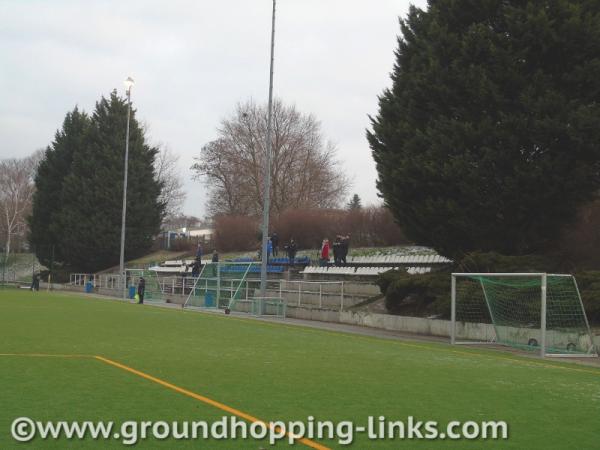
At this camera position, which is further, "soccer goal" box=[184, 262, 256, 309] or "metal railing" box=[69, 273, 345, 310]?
"soccer goal" box=[184, 262, 256, 309]

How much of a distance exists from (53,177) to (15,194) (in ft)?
123

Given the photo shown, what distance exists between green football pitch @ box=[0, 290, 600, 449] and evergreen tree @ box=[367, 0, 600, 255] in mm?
7560

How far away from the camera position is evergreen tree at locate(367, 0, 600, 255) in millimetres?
23391

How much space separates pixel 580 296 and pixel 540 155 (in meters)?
6.33

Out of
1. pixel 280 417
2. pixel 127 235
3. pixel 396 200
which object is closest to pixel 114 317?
pixel 396 200

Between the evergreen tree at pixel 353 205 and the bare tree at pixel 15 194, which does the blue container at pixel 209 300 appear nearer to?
the evergreen tree at pixel 353 205

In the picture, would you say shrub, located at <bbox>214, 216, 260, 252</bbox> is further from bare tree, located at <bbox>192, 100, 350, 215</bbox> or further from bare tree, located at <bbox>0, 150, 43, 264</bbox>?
bare tree, located at <bbox>0, 150, 43, 264</bbox>

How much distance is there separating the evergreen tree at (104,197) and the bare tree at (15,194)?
3623 centimetres

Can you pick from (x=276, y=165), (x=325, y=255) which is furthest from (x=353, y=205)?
(x=325, y=255)

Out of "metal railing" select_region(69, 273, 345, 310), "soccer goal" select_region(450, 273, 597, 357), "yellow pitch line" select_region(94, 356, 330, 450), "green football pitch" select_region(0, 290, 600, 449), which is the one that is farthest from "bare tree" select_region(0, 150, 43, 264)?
"yellow pitch line" select_region(94, 356, 330, 450)

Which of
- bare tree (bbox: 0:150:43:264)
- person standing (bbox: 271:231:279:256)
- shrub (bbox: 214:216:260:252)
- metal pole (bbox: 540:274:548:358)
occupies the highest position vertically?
bare tree (bbox: 0:150:43:264)

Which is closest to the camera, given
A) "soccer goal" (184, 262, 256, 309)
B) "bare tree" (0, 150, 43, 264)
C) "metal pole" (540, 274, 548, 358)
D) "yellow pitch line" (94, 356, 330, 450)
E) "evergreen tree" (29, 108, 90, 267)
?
"yellow pitch line" (94, 356, 330, 450)

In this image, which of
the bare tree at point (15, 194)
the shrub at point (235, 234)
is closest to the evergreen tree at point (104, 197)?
the shrub at point (235, 234)

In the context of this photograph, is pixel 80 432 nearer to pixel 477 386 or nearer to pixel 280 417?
pixel 280 417
